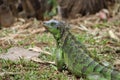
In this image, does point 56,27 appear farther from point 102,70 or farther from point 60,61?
point 102,70

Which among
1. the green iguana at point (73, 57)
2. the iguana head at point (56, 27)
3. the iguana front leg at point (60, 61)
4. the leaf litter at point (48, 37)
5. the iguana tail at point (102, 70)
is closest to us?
the iguana tail at point (102, 70)

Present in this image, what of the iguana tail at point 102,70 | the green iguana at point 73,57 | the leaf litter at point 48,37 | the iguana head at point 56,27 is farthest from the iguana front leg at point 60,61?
the iguana tail at point 102,70

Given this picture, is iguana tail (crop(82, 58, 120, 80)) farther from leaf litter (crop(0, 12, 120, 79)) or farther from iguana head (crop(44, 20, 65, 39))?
leaf litter (crop(0, 12, 120, 79))

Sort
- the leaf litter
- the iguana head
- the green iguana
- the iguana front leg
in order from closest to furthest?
the green iguana
the iguana front leg
the iguana head
the leaf litter

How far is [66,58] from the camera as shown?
18.0ft

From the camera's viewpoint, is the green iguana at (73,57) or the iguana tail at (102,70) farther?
the green iguana at (73,57)

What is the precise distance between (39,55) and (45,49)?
23.3 inches

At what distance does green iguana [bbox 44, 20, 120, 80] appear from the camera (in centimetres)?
471

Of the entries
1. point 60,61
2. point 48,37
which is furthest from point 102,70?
point 48,37

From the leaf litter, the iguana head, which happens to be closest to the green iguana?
the iguana head

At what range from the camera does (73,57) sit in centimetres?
529

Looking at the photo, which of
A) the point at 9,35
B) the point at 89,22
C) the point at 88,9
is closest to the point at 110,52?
the point at 9,35

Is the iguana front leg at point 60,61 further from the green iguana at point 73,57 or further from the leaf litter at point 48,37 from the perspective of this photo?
the leaf litter at point 48,37

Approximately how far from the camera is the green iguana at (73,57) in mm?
4711
